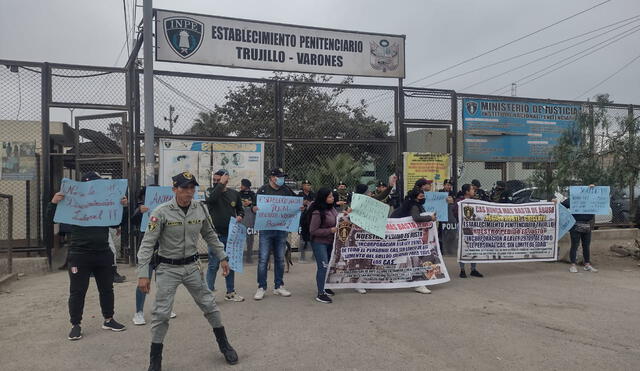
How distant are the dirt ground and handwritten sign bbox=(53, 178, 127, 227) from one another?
3.88 ft

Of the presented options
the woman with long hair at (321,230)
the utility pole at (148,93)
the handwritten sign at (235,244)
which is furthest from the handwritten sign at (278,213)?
the utility pole at (148,93)

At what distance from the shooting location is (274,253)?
6.56 m

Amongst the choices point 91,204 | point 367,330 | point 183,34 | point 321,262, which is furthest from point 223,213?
point 183,34

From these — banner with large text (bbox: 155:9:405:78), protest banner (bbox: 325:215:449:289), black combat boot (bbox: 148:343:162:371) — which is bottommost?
black combat boot (bbox: 148:343:162:371)

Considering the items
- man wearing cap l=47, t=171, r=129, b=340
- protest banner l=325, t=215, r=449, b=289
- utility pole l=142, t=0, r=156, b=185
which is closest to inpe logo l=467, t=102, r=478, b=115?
protest banner l=325, t=215, r=449, b=289

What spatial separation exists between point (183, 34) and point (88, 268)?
17.1 feet

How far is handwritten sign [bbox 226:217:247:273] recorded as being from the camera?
636 centimetres

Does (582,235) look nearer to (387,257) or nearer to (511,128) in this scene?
(511,128)

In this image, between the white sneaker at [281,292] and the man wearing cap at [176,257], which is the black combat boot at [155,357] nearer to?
the man wearing cap at [176,257]

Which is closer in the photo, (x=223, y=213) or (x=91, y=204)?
(x=91, y=204)

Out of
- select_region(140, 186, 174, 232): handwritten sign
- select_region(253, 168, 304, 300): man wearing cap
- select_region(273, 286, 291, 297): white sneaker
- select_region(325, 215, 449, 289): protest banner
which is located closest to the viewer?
select_region(253, 168, 304, 300): man wearing cap

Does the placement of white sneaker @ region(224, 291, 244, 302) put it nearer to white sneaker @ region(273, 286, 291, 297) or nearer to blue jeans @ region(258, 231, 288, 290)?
blue jeans @ region(258, 231, 288, 290)

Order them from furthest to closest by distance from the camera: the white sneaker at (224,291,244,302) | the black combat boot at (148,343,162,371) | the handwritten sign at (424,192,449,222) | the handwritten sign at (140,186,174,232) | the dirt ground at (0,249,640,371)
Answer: the handwritten sign at (424,192,449,222) < the handwritten sign at (140,186,174,232) < the white sneaker at (224,291,244,302) < the dirt ground at (0,249,640,371) < the black combat boot at (148,343,162,371)

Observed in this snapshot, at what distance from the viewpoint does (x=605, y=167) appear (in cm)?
920
